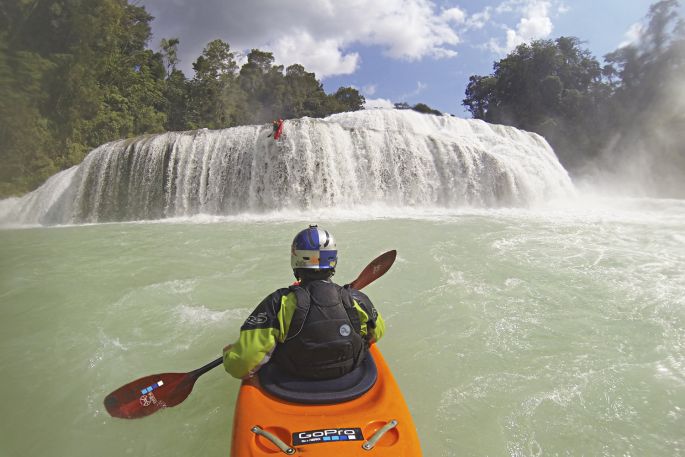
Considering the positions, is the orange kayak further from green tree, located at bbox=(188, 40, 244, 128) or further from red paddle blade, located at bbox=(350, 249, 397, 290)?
green tree, located at bbox=(188, 40, 244, 128)

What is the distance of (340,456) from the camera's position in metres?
1.53

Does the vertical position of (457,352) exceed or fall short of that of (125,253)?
it falls short

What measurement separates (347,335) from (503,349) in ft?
6.27

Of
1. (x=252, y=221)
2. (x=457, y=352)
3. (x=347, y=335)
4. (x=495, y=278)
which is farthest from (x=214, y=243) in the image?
(x=347, y=335)

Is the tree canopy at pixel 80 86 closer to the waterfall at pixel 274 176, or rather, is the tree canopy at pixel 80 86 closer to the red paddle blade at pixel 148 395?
the waterfall at pixel 274 176

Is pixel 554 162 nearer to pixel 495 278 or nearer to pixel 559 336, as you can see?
pixel 495 278

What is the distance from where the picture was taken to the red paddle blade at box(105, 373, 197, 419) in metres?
2.29

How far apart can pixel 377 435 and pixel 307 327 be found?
1.79ft

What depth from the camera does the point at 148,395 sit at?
2.34 m

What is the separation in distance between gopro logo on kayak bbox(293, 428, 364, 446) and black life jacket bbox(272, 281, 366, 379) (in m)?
0.31

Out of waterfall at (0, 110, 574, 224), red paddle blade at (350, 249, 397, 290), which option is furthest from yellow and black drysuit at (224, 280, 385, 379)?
waterfall at (0, 110, 574, 224)

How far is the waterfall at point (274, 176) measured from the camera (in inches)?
531

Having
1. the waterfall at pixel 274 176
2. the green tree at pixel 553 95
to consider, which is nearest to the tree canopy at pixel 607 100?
the green tree at pixel 553 95

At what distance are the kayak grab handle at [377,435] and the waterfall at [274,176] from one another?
38.2ft
